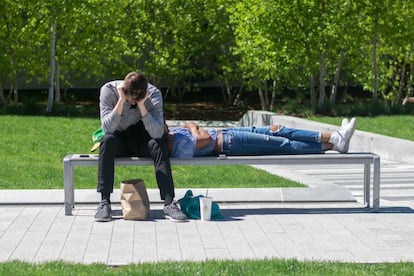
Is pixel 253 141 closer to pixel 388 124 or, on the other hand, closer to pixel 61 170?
pixel 61 170

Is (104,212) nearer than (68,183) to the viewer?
Yes

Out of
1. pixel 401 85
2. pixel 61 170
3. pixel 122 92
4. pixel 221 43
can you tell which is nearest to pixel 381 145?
pixel 61 170

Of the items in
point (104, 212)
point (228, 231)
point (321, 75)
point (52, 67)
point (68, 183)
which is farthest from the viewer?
point (52, 67)

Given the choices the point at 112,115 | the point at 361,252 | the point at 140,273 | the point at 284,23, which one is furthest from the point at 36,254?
the point at 284,23

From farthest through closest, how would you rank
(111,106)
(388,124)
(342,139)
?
(388,124) < (342,139) < (111,106)

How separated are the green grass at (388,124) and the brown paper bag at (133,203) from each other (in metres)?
8.37

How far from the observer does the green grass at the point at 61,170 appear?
1043 centimetres

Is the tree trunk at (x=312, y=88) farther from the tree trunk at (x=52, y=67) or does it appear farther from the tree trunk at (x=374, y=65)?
the tree trunk at (x=52, y=67)

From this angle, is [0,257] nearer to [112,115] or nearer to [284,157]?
[112,115]

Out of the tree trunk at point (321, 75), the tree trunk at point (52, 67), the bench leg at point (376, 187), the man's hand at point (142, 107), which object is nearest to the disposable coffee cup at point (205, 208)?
the man's hand at point (142, 107)

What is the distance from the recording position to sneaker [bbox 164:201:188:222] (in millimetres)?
7961

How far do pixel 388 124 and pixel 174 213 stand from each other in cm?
1115

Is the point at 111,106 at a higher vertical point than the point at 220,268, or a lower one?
higher

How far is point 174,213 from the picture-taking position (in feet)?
26.2
